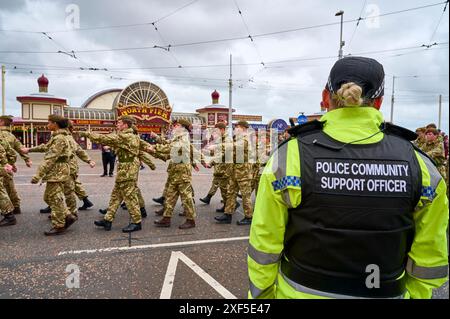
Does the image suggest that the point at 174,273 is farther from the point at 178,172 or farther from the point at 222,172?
the point at 222,172

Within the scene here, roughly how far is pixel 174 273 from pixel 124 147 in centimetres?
254

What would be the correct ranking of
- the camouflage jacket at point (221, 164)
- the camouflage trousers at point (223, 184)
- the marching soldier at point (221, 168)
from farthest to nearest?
the camouflage trousers at point (223, 184) < the marching soldier at point (221, 168) < the camouflage jacket at point (221, 164)

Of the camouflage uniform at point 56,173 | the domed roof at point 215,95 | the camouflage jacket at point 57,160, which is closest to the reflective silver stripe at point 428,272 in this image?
the camouflage uniform at point 56,173

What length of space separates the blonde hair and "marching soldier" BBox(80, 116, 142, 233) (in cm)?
436

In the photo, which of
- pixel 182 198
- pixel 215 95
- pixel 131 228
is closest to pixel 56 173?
pixel 131 228

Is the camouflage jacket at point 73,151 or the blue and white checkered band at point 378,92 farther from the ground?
the blue and white checkered band at point 378,92

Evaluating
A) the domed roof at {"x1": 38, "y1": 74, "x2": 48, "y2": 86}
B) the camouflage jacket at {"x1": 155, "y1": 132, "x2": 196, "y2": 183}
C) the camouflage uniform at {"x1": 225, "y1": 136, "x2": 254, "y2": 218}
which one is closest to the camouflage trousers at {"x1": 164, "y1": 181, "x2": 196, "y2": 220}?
the camouflage jacket at {"x1": 155, "y1": 132, "x2": 196, "y2": 183}

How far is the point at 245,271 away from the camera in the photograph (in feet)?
11.7

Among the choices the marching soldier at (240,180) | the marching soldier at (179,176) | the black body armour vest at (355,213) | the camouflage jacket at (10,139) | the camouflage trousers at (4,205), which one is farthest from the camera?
the camouflage jacket at (10,139)

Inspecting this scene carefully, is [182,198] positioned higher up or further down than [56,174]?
further down

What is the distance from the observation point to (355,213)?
1.19 m

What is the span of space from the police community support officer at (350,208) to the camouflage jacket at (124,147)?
415 centimetres

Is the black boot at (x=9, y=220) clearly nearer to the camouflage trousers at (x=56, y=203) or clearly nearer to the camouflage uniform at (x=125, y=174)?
the camouflage trousers at (x=56, y=203)

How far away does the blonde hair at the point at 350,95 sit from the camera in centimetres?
125
